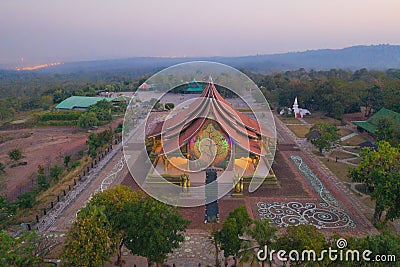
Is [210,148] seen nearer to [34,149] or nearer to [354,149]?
[354,149]

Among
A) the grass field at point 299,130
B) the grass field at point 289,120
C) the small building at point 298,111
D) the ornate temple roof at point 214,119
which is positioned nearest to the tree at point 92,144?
the ornate temple roof at point 214,119

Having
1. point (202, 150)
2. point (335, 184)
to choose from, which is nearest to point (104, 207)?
point (202, 150)

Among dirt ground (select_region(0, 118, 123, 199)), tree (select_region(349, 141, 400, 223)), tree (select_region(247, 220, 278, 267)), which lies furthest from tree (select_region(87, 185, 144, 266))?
dirt ground (select_region(0, 118, 123, 199))

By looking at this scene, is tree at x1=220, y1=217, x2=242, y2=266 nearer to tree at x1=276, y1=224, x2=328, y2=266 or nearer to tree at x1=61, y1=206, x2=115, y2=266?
tree at x1=276, y1=224, x2=328, y2=266

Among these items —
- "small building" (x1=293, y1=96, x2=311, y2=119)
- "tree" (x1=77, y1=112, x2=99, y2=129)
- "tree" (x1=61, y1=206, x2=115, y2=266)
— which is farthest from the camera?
"small building" (x1=293, y1=96, x2=311, y2=119)

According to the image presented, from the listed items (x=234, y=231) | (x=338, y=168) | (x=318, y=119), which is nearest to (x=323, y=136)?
(x=338, y=168)

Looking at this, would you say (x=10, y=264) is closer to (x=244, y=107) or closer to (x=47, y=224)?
(x=47, y=224)

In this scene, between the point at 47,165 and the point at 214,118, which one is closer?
the point at 214,118
